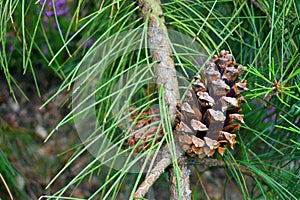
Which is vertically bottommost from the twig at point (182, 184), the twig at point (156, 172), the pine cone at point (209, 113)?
the twig at point (182, 184)

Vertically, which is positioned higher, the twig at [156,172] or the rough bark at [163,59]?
the rough bark at [163,59]

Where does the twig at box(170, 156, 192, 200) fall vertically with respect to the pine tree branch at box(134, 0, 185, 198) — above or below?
below

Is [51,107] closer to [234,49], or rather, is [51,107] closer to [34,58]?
[34,58]

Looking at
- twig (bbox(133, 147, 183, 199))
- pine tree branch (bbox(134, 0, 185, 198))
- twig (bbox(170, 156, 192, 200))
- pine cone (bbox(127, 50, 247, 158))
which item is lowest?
twig (bbox(170, 156, 192, 200))


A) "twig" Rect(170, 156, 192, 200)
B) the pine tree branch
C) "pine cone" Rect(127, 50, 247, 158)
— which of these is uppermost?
the pine tree branch

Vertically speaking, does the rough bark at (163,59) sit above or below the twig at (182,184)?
above

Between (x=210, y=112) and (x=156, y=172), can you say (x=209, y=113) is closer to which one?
(x=210, y=112)

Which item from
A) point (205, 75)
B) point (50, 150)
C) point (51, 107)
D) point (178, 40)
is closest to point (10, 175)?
point (178, 40)

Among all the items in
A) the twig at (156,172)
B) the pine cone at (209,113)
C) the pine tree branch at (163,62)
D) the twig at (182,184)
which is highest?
the pine tree branch at (163,62)
